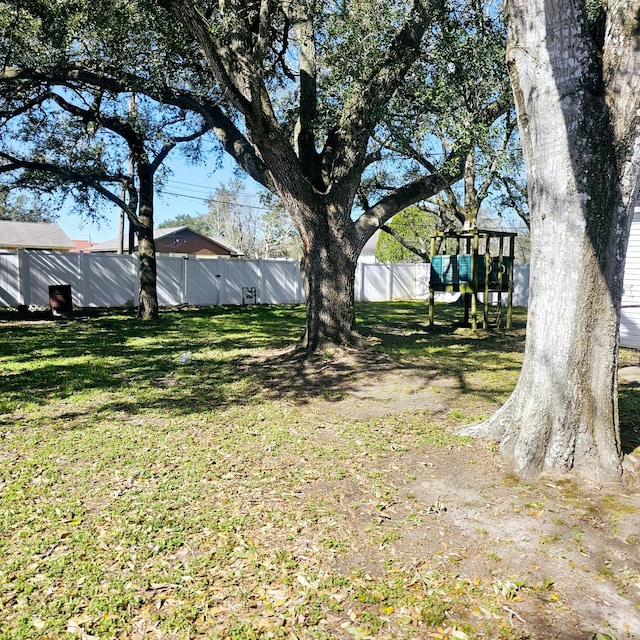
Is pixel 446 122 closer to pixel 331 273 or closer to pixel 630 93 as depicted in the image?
pixel 331 273

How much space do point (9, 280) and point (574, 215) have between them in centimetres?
1541

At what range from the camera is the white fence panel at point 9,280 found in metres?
14.5

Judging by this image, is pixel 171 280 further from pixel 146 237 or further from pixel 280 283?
pixel 280 283

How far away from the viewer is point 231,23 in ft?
20.1

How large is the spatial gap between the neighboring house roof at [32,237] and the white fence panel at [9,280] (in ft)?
35.3

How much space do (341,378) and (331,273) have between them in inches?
68.1

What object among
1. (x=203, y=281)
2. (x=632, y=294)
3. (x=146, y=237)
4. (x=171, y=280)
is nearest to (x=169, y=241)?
(x=203, y=281)

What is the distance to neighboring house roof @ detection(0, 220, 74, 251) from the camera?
24.4m

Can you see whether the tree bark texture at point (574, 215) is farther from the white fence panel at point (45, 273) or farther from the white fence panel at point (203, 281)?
the white fence panel at point (203, 281)

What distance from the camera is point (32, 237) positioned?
2530 centimetres

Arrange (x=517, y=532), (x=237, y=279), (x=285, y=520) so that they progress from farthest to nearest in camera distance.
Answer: (x=237, y=279), (x=285, y=520), (x=517, y=532)

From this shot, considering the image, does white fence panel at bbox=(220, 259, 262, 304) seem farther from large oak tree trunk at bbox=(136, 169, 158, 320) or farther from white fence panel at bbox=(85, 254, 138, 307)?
large oak tree trunk at bbox=(136, 169, 158, 320)

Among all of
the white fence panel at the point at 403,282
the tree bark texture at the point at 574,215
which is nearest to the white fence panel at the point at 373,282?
the white fence panel at the point at 403,282

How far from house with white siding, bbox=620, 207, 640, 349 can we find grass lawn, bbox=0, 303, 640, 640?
3.88m
